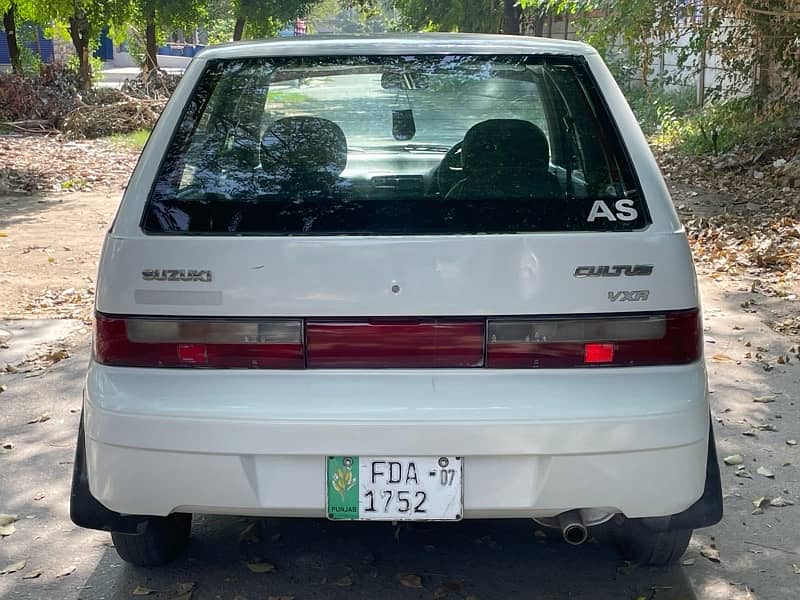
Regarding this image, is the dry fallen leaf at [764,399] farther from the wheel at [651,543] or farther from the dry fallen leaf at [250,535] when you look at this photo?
the dry fallen leaf at [250,535]

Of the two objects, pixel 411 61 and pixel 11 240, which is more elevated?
pixel 411 61

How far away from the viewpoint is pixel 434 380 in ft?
9.07

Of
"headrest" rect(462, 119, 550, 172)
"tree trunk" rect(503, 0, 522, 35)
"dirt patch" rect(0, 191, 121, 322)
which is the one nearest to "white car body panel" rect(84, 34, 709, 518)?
"headrest" rect(462, 119, 550, 172)

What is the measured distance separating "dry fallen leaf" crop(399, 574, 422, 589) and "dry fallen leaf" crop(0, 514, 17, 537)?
1.46 m

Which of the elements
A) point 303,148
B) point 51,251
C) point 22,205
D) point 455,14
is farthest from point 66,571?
point 455,14

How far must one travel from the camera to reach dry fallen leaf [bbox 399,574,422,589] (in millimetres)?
3350

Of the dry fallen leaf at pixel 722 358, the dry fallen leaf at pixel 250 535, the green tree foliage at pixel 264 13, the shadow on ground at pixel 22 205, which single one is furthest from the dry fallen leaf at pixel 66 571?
the green tree foliage at pixel 264 13

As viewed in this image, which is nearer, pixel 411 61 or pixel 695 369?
pixel 695 369

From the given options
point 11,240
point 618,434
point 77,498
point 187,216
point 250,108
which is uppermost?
point 250,108

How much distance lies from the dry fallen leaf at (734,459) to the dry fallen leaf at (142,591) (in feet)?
8.15

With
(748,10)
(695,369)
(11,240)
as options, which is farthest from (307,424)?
(748,10)

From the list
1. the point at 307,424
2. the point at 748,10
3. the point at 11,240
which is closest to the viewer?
the point at 307,424

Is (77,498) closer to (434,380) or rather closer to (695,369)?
(434,380)

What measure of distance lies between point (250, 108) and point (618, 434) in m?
1.58
